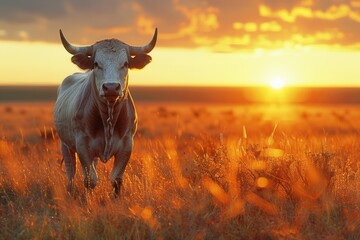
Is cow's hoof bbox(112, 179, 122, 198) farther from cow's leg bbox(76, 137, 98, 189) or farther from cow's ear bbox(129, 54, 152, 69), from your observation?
cow's ear bbox(129, 54, 152, 69)

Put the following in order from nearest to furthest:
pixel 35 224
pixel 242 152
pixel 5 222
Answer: pixel 35 224
pixel 5 222
pixel 242 152

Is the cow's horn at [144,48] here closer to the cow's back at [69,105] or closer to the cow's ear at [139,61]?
the cow's ear at [139,61]

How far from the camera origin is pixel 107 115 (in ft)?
24.5

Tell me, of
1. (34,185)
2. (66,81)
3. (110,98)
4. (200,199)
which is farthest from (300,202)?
(66,81)

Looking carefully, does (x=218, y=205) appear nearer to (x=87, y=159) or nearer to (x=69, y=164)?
(x=87, y=159)

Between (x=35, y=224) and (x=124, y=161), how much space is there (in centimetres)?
197

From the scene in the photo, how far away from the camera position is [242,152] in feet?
24.1

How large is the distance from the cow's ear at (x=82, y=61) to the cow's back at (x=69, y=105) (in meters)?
0.40

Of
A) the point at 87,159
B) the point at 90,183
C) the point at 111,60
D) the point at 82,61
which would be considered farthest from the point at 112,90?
the point at 90,183

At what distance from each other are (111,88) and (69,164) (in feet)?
8.92

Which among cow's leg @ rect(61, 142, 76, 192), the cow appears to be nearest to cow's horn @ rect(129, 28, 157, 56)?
the cow

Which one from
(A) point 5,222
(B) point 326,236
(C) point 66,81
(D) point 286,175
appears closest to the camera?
(B) point 326,236

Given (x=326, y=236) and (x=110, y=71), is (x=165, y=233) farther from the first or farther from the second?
(x=110, y=71)

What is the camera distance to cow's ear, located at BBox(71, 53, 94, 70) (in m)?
7.46
